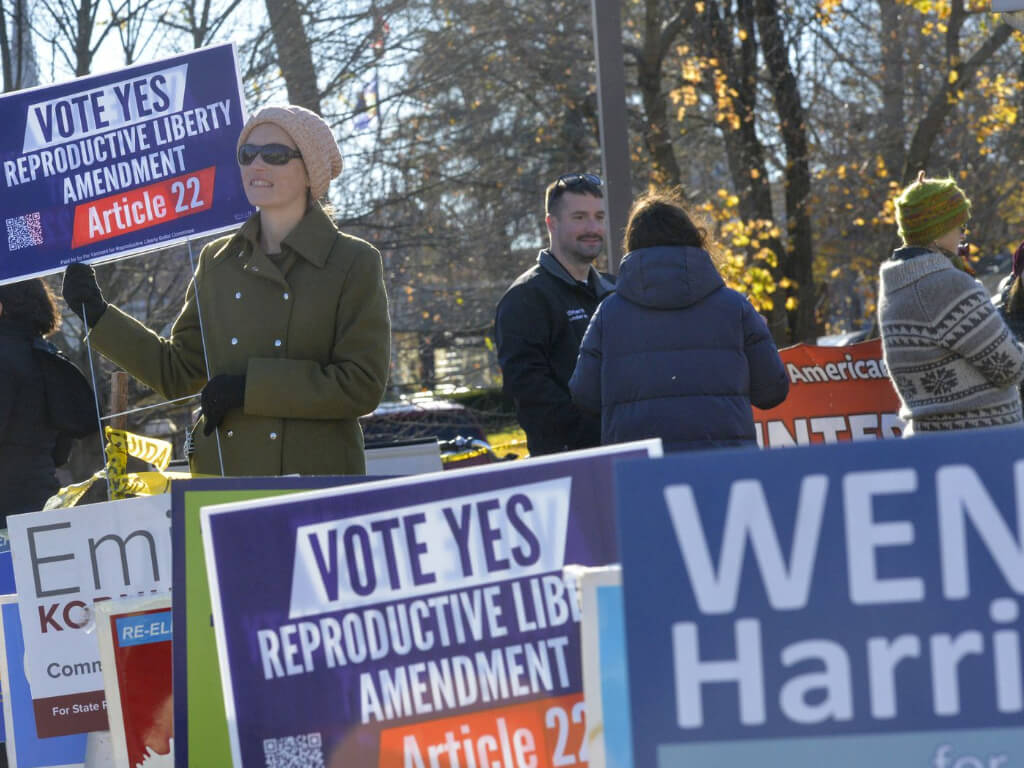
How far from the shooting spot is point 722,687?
2.28 metres

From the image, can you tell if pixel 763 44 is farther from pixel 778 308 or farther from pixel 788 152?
pixel 778 308

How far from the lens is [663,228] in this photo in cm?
445

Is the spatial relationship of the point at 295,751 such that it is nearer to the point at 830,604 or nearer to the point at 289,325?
the point at 830,604

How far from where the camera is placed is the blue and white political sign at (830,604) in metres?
2.26

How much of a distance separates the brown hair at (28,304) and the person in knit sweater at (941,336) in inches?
127

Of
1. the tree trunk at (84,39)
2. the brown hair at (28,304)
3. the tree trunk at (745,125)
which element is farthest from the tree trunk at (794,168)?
the brown hair at (28,304)

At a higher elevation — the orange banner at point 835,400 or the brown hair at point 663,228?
the brown hair at point 663,228

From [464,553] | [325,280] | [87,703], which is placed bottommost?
[87,703]

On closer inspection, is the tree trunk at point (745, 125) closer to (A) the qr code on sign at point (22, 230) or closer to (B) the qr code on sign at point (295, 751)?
(A) the qr code on sign at point (22, 230)

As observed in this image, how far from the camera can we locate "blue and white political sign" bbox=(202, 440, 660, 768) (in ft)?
9.91

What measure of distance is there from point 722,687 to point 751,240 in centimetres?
1469

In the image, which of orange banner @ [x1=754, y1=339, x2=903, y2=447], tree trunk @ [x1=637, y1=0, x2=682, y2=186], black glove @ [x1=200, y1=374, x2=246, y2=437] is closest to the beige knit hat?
black glove @ [x1=200, y1=374, x2=246, y2=437]

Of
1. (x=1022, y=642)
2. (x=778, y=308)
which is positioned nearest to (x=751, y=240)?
(x=778, y=308)

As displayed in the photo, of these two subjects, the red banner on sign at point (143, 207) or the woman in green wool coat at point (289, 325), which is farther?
the red banner on sign at point (143, 207)
